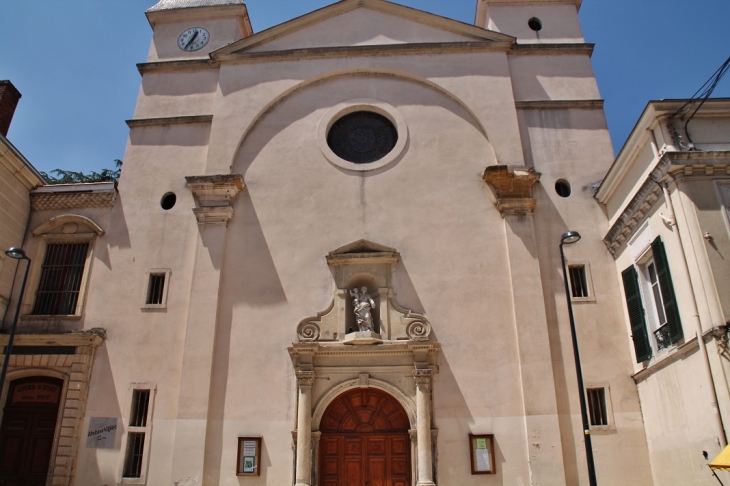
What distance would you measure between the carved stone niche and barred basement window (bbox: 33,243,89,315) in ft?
21.1

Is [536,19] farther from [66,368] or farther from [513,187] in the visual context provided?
[66,368]

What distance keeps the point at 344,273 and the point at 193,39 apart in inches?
388

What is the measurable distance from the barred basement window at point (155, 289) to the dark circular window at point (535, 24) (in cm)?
1339

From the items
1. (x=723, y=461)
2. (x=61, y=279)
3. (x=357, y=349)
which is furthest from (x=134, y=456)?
(x=723, y=461)

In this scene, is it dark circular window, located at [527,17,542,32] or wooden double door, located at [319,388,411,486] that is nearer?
wooden double door, located at [319,388,411,486]

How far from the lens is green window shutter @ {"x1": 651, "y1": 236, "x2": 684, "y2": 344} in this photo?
42.0ft

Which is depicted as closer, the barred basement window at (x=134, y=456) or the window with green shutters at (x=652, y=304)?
the window with green shutters at (x=652, y=304)

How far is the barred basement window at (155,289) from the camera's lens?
17000 millimetres

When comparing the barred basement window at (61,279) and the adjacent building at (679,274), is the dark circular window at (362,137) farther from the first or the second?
the barred basement window at (61,279)

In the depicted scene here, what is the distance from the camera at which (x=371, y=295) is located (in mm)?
16469

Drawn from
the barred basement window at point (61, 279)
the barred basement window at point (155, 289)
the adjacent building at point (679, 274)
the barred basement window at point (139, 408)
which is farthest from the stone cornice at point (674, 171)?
the barred basement window at point (61, 279)

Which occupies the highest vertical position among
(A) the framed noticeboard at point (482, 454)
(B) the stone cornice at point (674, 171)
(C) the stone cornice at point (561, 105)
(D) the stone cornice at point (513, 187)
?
(C) the stone cornice at point (561, 105)

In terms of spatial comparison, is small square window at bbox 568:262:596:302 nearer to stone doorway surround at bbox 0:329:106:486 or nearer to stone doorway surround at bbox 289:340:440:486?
stone doorway surround at bbox 289:340:440:486

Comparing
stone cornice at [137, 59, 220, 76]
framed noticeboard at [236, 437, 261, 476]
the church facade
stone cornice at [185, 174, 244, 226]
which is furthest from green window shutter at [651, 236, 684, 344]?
stone cornice at [137, 59, 220, 76]
